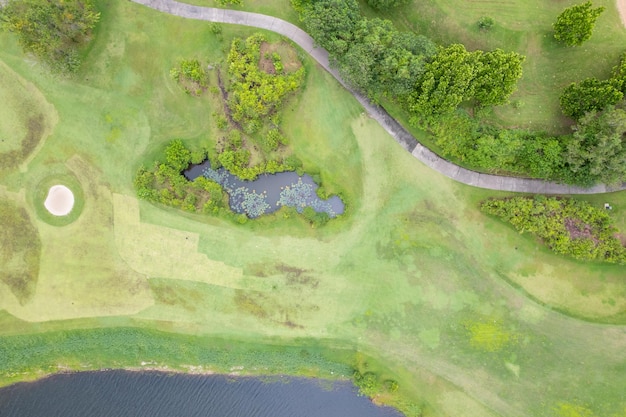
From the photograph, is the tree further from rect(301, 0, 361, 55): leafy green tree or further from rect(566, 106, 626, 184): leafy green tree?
rect(301, 0, 361, 55): leafy green tree

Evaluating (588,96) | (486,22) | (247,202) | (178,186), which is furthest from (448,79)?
(178,186)

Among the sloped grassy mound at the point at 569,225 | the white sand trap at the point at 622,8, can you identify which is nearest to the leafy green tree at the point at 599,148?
the sloped grassy mound at the point at 569,225

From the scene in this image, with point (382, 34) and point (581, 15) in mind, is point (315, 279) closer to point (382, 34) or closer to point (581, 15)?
point (382, 34)

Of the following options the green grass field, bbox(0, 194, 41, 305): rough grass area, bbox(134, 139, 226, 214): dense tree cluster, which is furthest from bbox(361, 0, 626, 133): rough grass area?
bbox(0, 194, 41, 305): rough grass area

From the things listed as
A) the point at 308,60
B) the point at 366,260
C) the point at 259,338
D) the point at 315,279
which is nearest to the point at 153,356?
the point at 259,338

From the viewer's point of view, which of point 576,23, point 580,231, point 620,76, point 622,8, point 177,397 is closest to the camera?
point 620,76

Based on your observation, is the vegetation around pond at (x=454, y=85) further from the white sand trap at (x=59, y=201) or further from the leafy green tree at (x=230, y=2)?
the white sand trap at (x=59, y=201)

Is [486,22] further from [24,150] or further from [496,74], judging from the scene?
[24,150]
